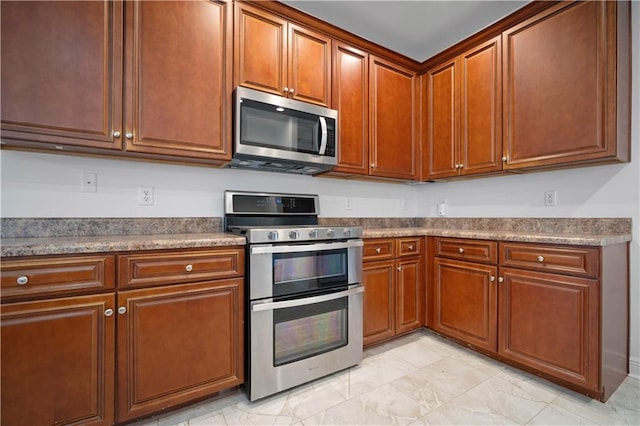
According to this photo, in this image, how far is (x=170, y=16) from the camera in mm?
1685

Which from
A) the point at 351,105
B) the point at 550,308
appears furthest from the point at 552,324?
the point at 351,105

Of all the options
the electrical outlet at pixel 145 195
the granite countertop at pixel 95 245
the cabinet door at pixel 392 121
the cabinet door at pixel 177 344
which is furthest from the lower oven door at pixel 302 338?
the cabinet door at pixel 392 121

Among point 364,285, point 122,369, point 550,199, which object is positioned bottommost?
point 122,369

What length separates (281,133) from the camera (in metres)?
2.01

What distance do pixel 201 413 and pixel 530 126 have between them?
273 centimetres

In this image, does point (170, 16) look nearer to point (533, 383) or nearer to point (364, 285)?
point (364, 285)

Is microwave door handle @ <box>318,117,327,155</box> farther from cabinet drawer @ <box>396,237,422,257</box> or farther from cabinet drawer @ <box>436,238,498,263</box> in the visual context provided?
cabinet drawer @ <box>436,238,498,263</box>

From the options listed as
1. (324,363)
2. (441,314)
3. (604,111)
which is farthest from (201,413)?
(604,111)

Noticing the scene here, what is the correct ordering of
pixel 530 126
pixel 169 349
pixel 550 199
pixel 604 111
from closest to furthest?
pixel 169 349 → pixel 604 111 → pixel 530 126 → pixel 550 199

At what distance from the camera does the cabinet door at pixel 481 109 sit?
89.5 inches

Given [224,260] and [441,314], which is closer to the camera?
[224,260]

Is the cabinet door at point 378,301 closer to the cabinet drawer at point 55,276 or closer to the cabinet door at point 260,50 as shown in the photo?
the cabinet door at point 260,50

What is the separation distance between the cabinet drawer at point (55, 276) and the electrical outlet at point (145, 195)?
61 centimetres

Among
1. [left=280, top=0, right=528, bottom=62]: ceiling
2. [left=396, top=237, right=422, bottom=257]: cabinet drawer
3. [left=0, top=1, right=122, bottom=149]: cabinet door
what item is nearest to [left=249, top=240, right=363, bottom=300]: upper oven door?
[left=396, top=237, right=422, bottom=257]: cabinet drawer
